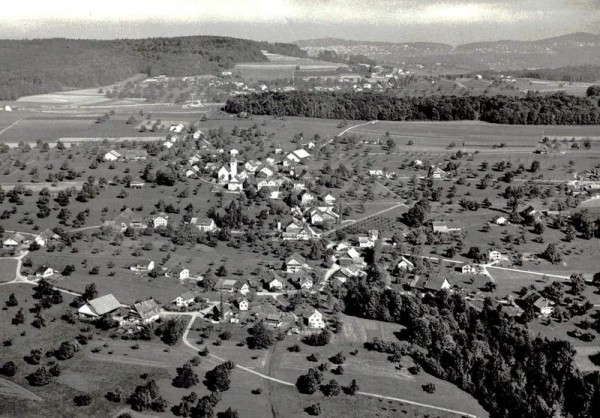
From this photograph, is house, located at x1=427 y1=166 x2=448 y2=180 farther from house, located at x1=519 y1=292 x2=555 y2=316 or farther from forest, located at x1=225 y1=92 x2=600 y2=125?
house, located at x1=519 y1=292 x2=555 y2=316

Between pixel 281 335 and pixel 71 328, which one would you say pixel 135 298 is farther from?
pixel 281 335

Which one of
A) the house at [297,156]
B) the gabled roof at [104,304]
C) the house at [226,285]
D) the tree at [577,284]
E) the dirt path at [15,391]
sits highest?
the house at [297,156]

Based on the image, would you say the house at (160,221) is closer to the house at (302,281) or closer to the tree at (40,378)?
the house at (302,281)

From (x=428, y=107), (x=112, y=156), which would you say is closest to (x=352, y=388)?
(x=112, y=156)

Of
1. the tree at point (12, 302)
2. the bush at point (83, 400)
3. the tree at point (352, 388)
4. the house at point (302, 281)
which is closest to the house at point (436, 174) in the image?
the house at point (302, 281)

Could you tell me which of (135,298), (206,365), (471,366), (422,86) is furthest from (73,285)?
(422,86)

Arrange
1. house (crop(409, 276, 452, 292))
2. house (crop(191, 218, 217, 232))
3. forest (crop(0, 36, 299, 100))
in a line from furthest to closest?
forest (crop(0, 36, 299, 100)) < house (crop(191, 218, 217, 232)) < house (crop(409, 276, 452, 292))

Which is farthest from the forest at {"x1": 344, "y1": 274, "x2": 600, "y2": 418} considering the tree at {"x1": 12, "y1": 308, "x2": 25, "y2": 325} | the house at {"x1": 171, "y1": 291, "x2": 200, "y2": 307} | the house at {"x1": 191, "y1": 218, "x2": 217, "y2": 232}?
the tree at {"x1": 12, "y1": 308, "x2": 25, "y2": 325}
